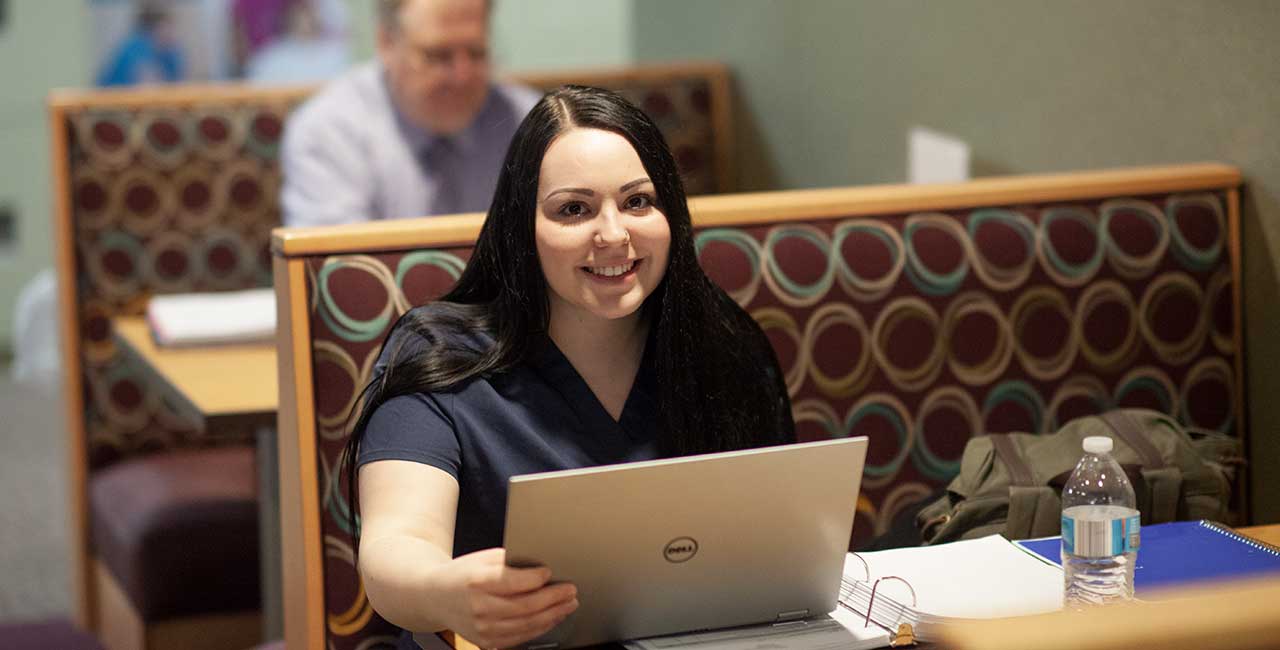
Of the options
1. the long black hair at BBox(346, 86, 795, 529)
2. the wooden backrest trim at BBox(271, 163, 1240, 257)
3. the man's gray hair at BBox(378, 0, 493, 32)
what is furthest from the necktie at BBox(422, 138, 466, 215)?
the long black hair at BBox(346, 86, 795, 529)

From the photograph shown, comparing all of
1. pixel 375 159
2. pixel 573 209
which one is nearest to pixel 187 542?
pixel 375 159

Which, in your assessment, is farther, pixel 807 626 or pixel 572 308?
pixel 572 308

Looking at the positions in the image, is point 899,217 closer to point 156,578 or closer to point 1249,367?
point 1249,367

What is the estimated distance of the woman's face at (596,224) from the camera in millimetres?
1797

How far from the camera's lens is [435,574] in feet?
4.98

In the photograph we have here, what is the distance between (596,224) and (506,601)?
0.50 meters

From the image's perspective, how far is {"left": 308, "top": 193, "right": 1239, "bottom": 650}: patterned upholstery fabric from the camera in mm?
2354

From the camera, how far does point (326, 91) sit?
3.56 m

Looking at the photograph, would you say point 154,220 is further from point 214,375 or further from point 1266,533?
point 1266,533

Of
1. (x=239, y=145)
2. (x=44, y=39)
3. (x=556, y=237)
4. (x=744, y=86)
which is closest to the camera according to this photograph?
(x=556, y=237)

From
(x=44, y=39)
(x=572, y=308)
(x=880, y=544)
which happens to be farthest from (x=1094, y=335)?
(x=44, y=39)

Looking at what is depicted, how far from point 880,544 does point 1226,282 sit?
2.66 ft

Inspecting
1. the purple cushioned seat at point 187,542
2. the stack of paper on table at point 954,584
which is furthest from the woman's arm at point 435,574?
the purple cushioned seat at point 187,542

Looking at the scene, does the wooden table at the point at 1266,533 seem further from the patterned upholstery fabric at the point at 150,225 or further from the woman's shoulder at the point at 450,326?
the patterned upholstery fabric at the point at 150,225
